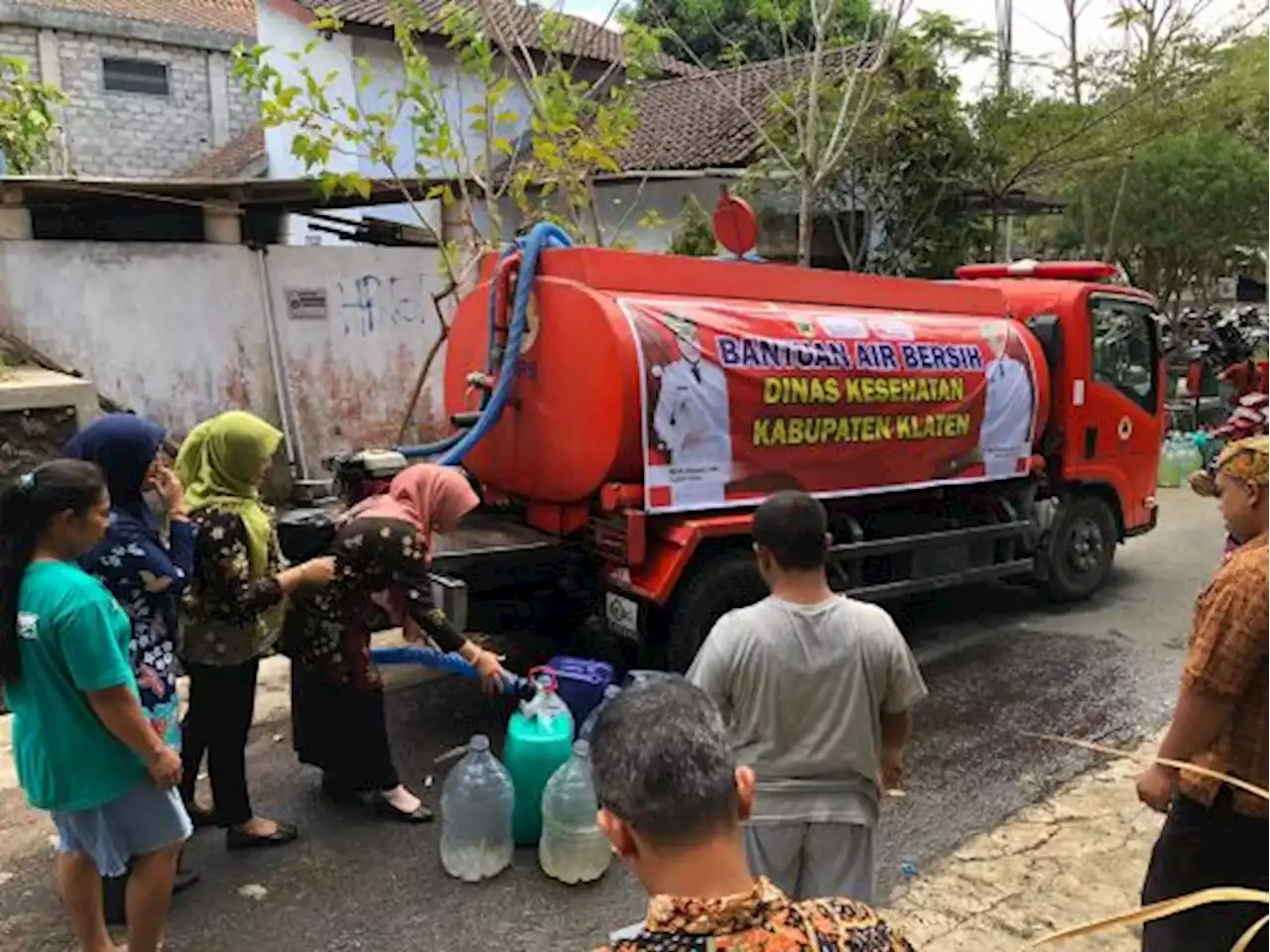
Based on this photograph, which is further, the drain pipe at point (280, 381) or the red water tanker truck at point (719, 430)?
the drain pipe at point (280, 381)

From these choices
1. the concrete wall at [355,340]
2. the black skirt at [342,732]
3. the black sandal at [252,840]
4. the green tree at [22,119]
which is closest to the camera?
the black sandal at [252,840]

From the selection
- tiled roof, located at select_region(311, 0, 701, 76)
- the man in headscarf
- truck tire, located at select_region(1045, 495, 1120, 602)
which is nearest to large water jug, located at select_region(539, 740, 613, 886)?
the man in headscarf

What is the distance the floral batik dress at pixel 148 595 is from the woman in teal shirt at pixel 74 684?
0.23m

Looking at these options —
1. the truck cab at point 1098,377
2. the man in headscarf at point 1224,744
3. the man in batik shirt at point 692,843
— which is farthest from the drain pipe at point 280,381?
the man in batik shirt at point 692,843

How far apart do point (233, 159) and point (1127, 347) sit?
1668cm

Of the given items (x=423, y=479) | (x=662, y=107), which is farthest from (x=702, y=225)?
(x=423, y=479)

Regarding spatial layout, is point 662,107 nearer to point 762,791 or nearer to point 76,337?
point 76,337

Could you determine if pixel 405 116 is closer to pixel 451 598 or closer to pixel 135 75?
pixel 135 75

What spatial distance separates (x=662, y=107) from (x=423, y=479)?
15.9 m

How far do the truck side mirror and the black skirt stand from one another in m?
4.88

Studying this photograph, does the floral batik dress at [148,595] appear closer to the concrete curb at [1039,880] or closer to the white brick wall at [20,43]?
the concrete curb at [1039,880]

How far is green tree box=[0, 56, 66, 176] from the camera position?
10.5m

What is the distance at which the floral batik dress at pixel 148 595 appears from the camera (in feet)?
9.91

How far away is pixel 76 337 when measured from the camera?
8.71 m
